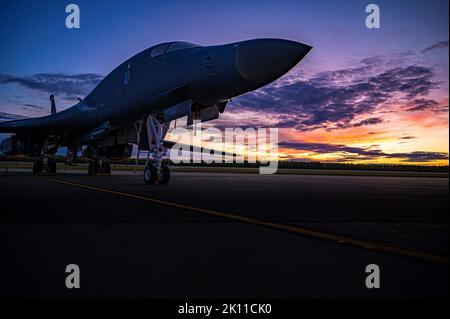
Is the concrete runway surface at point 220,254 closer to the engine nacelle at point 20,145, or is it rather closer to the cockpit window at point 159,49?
the cockpit window at point 159,49

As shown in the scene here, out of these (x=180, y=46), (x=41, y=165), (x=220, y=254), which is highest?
(x=180, y=46)

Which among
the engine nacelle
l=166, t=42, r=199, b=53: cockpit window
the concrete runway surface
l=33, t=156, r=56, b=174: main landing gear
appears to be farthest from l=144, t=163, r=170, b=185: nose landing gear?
l=33, t=156, r=56, b=174: main landing gear

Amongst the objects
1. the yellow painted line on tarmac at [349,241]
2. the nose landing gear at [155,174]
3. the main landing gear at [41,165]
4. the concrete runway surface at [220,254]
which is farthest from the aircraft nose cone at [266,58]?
the main landing gear at [41,165]

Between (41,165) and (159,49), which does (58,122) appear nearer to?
(41,165)

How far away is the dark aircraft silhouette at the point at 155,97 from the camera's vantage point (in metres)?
8.01

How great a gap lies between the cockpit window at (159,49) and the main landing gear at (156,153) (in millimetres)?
1985

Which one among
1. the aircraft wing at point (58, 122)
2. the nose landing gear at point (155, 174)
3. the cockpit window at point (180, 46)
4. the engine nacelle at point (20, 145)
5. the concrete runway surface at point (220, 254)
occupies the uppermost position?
the cockpit window at point (180, 46)

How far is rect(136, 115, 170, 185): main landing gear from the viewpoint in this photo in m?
11.3

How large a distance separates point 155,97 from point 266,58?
4.47m

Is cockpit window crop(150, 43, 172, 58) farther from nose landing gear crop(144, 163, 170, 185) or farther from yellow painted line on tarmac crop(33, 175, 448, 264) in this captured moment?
yellow painted line on tarmac crop(33, 175, 448, 264)

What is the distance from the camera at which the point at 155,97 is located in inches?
434

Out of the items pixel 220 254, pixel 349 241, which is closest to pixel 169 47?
pixel 349 241

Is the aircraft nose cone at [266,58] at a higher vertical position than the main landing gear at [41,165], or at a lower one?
higher

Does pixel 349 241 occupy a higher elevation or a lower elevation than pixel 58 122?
lower
